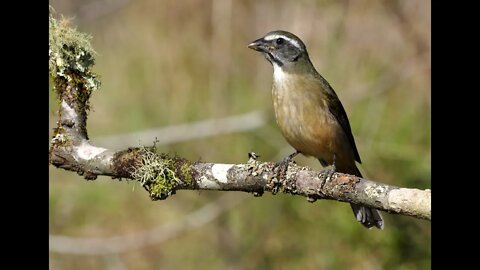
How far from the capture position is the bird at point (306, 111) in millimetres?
4559

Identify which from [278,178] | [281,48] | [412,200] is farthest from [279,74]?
[412,200]

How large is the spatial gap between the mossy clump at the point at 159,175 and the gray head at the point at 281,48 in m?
1.50

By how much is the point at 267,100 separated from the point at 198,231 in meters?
1.54

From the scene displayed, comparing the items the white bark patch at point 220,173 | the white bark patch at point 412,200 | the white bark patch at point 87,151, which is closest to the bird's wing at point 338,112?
the white bark patch at point 220,173

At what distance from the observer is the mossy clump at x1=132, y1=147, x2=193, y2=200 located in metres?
3.46

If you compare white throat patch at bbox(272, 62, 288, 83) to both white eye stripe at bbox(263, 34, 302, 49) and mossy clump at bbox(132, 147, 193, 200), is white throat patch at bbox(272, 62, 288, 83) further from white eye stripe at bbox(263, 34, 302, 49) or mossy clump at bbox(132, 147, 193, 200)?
mossy clump at bbox(132, 147, 193, 200)

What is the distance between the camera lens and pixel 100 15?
31.6 ft

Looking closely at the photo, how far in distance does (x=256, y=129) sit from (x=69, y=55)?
380cm

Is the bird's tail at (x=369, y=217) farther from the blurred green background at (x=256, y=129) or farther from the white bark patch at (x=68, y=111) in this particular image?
the white bark patch at (x=68, y=111)

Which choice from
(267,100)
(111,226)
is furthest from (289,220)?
(111,226)

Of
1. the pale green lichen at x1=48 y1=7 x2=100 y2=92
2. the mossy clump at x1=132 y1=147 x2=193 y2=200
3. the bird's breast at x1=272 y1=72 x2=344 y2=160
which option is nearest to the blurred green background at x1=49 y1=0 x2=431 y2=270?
the bird's breast at x1=272 y1=72 x2=344 y2=160

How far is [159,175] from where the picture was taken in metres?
3.48

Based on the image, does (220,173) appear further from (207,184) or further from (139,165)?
(139,165)
